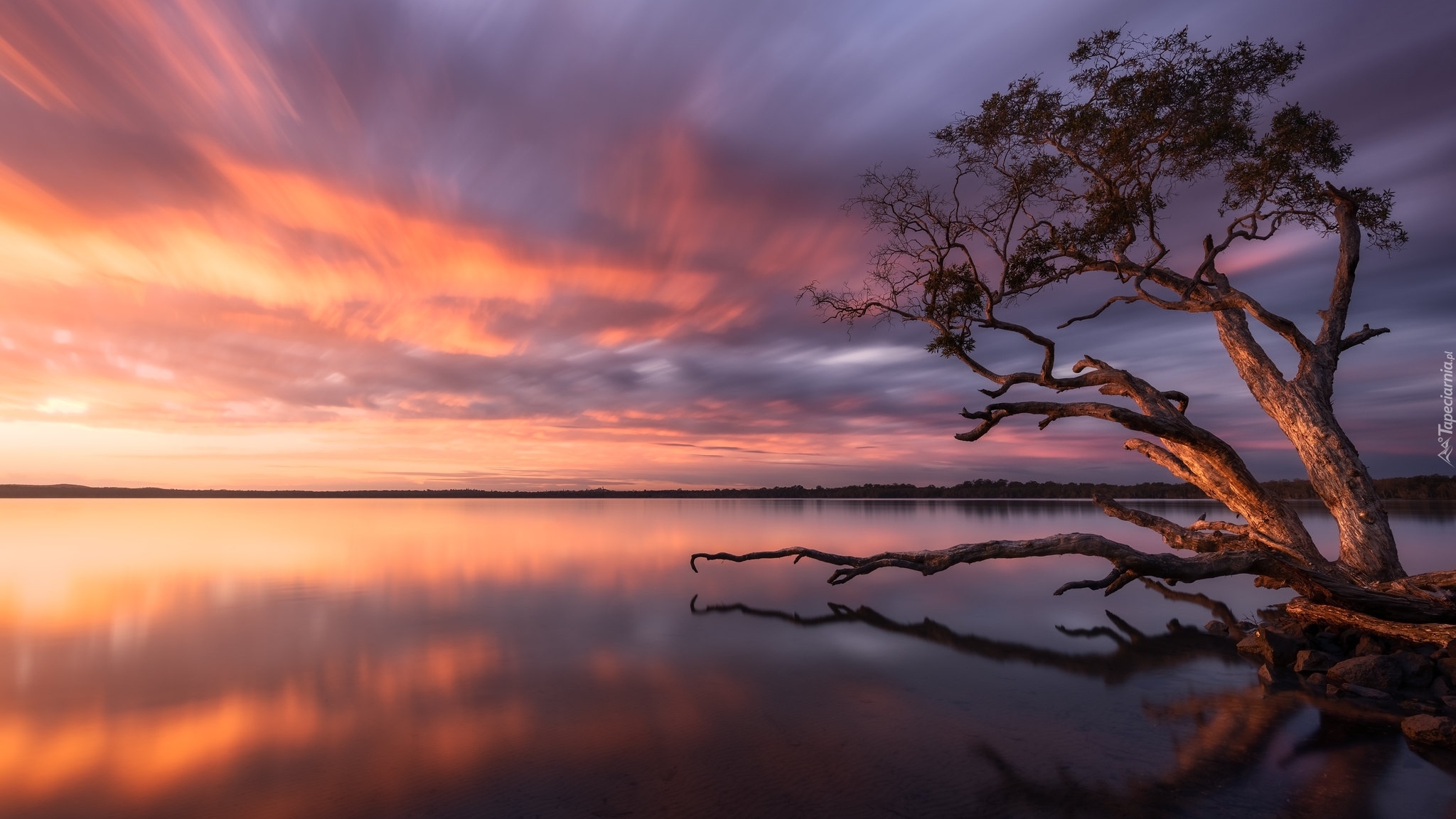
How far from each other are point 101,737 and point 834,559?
15303 mm

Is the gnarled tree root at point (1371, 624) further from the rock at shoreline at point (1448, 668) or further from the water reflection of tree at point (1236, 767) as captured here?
the water reflection of tree at point (1236, 767)

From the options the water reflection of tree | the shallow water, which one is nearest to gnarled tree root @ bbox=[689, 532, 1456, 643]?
the shallow water

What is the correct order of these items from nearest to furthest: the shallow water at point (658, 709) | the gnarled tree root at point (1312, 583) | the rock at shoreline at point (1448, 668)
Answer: the shallow water at point (658, 709) → the rock at shoreline at point (1448, 668) → the gnarled tree root at point (1312, 583)

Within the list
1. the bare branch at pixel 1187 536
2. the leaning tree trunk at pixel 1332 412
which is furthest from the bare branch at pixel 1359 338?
the bare branch at pixel 1187 536

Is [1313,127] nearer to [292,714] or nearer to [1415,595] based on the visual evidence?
[1415,595]

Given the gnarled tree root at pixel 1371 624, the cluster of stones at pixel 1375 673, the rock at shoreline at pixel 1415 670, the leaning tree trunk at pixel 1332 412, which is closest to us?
the cluster of stones at pixel 1375 673

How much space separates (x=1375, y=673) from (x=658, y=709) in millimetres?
11320

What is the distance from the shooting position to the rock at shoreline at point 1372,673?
10094mm

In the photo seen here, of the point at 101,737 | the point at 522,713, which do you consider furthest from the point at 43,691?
the point at 522,713

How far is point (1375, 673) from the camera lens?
1020 cm

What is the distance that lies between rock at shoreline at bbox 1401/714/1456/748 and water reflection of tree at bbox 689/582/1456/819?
192 millimetres

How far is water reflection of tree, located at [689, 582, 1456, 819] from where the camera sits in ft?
20.9

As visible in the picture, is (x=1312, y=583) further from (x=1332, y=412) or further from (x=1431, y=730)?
(x=1332, y=412)

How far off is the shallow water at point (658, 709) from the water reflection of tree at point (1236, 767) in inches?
1.6
